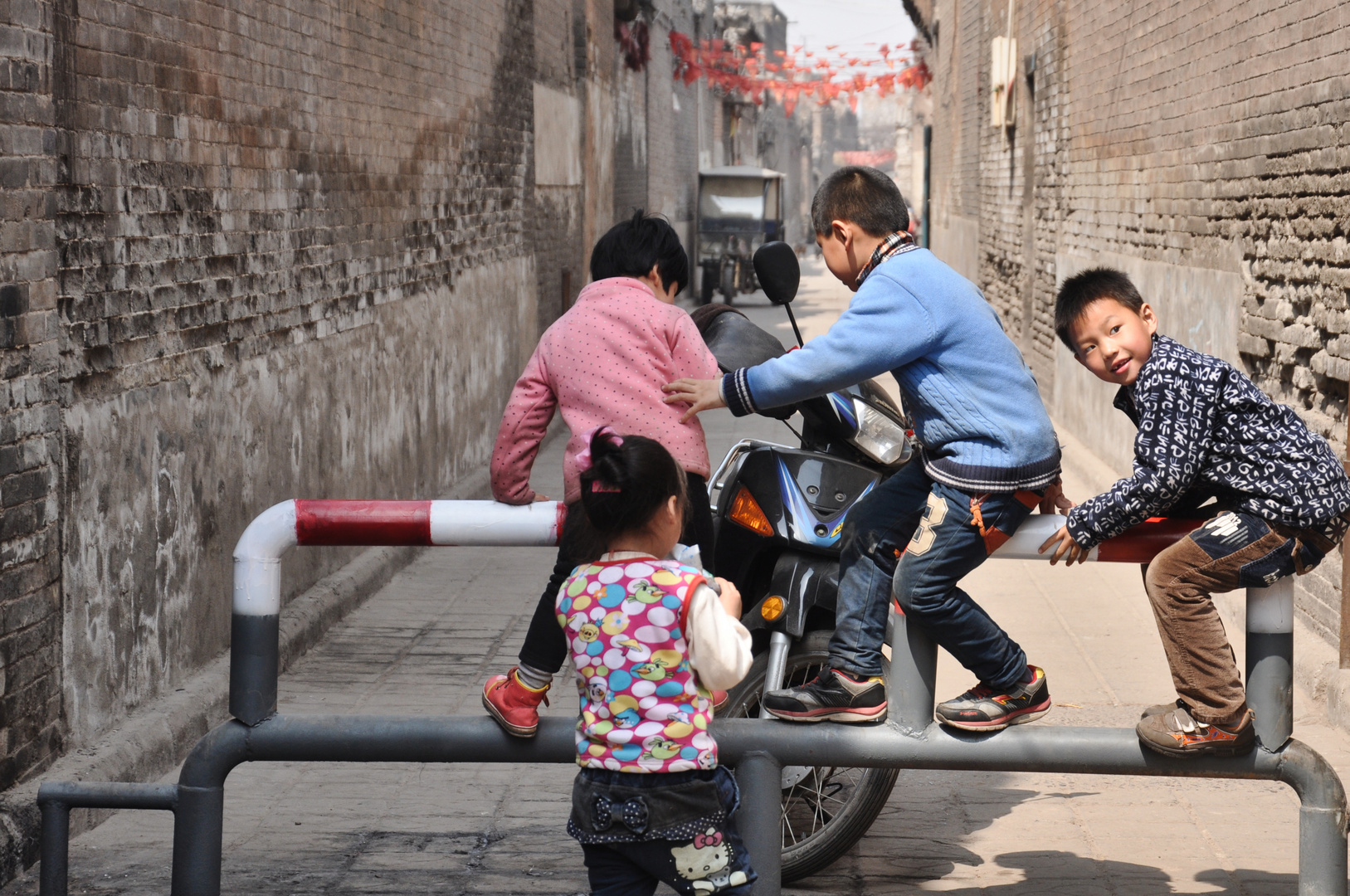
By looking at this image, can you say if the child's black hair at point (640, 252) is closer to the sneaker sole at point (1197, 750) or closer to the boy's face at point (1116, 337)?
the boy's face at point (1116, 337)

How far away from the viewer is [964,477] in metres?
3.18

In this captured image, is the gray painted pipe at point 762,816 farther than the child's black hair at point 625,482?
Yes

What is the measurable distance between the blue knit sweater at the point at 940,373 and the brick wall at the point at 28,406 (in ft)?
6.91

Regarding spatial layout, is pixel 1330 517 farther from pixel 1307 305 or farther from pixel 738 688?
pixel 1307 305

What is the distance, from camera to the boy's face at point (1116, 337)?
3.11 meters

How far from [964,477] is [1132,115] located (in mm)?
7678

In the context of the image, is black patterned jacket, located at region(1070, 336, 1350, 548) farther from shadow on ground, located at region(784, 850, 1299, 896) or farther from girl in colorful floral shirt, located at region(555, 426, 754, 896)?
shadow on ground, located at region(784, 850, 1299, 896)

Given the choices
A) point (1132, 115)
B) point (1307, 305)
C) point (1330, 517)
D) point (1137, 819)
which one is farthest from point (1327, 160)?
point (1132, 115)

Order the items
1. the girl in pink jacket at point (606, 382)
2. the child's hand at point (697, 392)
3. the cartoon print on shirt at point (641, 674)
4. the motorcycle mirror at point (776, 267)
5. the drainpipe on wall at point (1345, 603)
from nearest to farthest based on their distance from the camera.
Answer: the cartoon print on shirt at point (641, 674) < the child's hand at point (697, 392) < the girl in pink jacket at point (606, 382) < the motorcycle mirror at point (776, 267) < the drainpipe on wall at point (1345, 603)

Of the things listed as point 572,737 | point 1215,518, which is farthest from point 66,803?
point 1215,518

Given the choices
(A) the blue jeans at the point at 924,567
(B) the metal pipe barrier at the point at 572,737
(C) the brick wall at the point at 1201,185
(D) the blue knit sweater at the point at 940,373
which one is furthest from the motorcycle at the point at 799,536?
(C) the brick wall at the point at 1201,185

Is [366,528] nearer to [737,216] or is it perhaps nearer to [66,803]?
[66,803]

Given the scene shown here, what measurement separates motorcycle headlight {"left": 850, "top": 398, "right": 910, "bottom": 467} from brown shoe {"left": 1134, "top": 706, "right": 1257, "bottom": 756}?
1.11 m

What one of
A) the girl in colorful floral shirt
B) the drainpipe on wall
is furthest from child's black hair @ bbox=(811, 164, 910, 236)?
the drainpipe on wall
